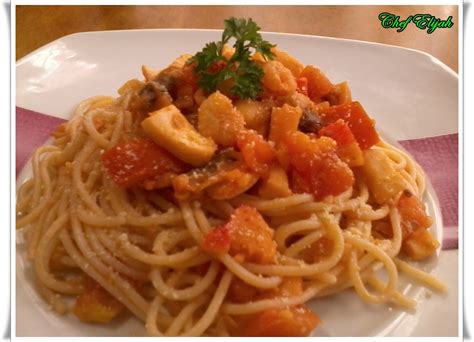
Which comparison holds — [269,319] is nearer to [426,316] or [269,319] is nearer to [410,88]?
[426,316]

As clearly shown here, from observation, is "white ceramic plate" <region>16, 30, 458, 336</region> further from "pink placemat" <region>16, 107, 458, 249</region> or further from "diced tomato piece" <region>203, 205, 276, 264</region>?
"diced tomato piece" <region>203, 205, 276, 264</region>

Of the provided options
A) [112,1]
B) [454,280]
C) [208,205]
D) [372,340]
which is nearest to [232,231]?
[208,205]

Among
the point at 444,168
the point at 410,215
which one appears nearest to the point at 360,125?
the point at 410,215

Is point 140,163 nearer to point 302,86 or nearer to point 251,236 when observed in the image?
point 251,236

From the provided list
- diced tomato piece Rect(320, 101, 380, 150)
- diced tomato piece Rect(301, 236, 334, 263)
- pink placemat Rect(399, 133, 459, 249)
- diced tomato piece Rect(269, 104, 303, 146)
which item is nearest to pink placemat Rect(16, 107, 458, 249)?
pink placemat Rect(399, 133, 459, 249)

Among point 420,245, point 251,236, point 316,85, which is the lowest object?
point 420,245

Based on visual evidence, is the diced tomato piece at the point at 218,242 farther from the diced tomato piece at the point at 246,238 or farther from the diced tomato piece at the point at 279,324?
the diced tomato piece at the point at 279,324
